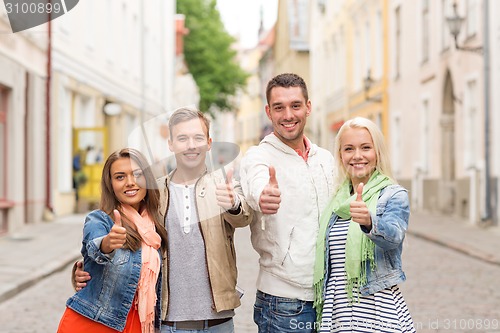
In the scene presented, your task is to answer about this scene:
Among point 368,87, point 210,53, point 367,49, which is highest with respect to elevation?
point 210,53

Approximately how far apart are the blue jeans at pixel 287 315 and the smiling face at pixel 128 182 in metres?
0.67

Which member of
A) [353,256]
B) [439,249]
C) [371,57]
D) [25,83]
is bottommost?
[439,249]

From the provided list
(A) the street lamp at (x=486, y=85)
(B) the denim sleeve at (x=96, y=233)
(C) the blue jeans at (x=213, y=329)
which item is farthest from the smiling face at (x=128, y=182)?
(A) the street lamp at (x=486, y=85)

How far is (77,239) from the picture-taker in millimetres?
14875

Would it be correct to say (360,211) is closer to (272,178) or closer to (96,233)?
(272,178)

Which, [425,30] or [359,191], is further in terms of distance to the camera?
[425,30]

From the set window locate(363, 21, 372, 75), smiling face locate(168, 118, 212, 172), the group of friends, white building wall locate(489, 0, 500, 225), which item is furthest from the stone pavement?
window locate(363, 21, 372, 75)

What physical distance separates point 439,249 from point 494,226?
3.77m

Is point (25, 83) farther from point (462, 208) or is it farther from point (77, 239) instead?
point (462, 208)

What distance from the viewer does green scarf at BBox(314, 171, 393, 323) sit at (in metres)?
3.54

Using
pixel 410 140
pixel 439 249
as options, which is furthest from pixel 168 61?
pixel 439 249

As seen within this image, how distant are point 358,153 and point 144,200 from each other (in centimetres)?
89

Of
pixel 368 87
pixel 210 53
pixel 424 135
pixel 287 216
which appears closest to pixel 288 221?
pixel 287 216

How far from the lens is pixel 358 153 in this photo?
12.0ft
